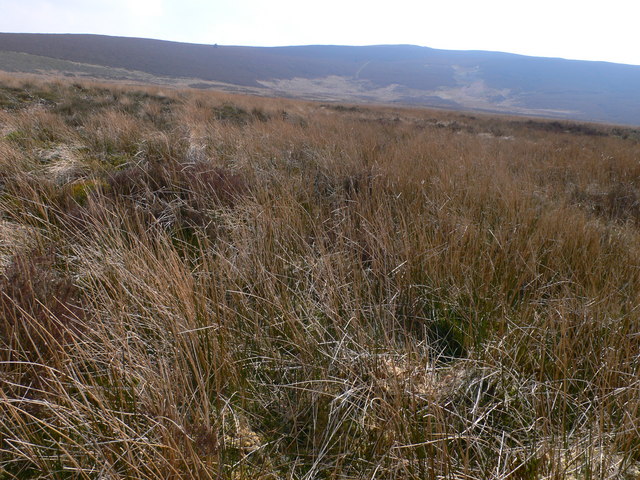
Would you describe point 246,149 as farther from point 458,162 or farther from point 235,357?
point 235,357

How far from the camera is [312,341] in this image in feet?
5.14

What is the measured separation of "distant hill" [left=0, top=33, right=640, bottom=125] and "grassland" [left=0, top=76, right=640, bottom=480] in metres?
56.8

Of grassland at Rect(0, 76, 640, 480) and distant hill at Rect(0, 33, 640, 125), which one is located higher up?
distant hill at Rect(0, 33, 640, 125)

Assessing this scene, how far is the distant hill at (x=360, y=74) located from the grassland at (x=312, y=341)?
56757mm

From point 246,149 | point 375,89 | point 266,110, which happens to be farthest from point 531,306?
point 375,89

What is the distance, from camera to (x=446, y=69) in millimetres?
169250

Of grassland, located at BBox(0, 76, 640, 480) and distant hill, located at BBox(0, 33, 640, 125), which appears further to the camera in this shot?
distant hill, located at BBox(0, 33, 640, 125)

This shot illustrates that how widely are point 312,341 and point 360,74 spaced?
155042mm

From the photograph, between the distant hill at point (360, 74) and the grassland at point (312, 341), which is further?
the distant hill at point (360, 74)

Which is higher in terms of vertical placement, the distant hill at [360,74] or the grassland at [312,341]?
the distant hill at [360,74]

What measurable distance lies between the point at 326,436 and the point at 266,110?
13.2 m

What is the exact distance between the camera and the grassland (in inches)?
44.0

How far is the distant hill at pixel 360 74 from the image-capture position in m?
70.2

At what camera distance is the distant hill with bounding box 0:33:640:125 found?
70.2 meters
